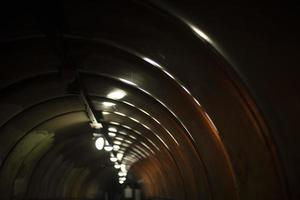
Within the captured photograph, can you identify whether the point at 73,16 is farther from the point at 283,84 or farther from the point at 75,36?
the point at 283,84

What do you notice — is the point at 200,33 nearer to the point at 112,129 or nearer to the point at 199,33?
the point at 199,33

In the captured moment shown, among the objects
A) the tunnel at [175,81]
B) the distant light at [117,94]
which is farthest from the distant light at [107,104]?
the distant light at [117,94]

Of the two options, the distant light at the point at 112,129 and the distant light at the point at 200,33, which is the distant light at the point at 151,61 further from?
the distant light at the point at 112,129

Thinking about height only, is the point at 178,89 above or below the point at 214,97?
above

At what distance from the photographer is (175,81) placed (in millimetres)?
7637

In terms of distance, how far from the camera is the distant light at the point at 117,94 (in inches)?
424

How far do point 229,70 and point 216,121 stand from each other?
1854 millimetres

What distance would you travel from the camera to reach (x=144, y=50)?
716cm

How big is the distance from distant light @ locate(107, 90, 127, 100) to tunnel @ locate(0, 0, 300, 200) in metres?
0.07

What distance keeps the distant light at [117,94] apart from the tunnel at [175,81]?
70 mm

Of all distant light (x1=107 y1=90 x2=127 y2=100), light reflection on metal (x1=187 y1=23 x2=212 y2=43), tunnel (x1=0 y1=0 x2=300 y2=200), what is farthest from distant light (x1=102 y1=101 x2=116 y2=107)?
light reflection on metal (x1=187 y1=23 x2=212 y2=43)

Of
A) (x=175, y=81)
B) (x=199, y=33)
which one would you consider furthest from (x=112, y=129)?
(x=199, y=33)

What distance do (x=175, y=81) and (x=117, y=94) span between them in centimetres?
371

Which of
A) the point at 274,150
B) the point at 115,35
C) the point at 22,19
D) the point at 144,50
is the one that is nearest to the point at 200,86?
the point at 144,50
